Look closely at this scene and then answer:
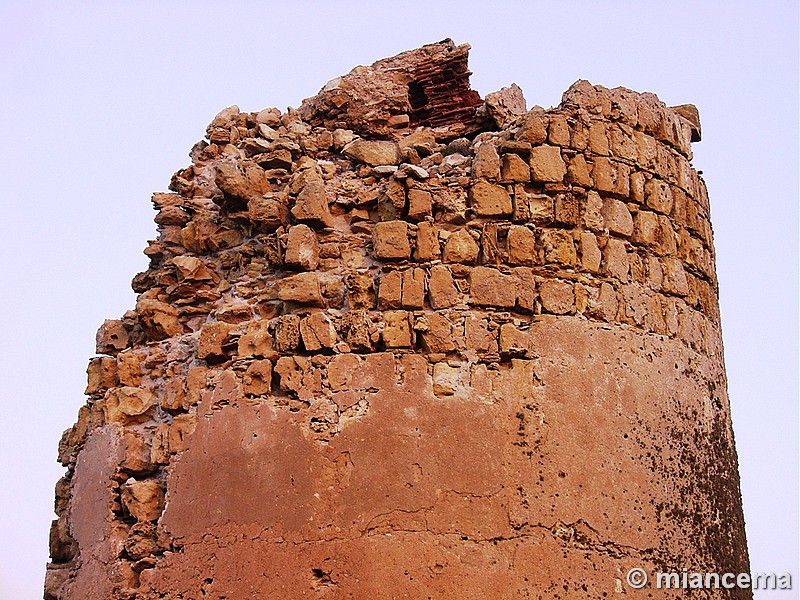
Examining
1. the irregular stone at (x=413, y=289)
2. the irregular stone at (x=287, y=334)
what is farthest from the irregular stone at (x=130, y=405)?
the irregular stone at (x=413, y=289)

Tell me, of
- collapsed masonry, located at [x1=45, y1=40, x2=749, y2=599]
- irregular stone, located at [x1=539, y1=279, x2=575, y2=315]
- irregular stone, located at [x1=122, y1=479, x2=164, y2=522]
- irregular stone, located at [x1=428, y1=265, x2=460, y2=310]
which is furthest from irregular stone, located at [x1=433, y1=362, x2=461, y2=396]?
irregular stone, located at [x1=122, y1=479, x2=164, y2=522]

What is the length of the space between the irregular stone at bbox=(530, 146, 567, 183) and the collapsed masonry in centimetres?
1

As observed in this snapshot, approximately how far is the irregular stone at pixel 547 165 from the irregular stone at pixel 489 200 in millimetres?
184

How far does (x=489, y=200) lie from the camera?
4793 millimetres

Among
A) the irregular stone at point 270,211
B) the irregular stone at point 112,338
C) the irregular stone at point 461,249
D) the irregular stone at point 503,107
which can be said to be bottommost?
the irregular stone at point 112,338

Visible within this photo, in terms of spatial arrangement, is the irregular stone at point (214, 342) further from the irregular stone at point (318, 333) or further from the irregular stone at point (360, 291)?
the irregular stone at point (360, 291)

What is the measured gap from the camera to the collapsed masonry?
4320 mm

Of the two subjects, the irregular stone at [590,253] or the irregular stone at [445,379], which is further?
the irregular stone at [590,253]

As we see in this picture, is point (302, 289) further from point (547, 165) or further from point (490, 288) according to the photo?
point (547, 165)

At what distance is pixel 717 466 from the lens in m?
5.09

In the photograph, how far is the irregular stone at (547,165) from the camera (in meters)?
4.87

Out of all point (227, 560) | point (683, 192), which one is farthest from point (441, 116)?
point (227, 560)

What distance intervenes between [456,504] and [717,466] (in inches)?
60.7

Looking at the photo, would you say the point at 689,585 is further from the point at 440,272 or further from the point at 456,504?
the point at 440,272
